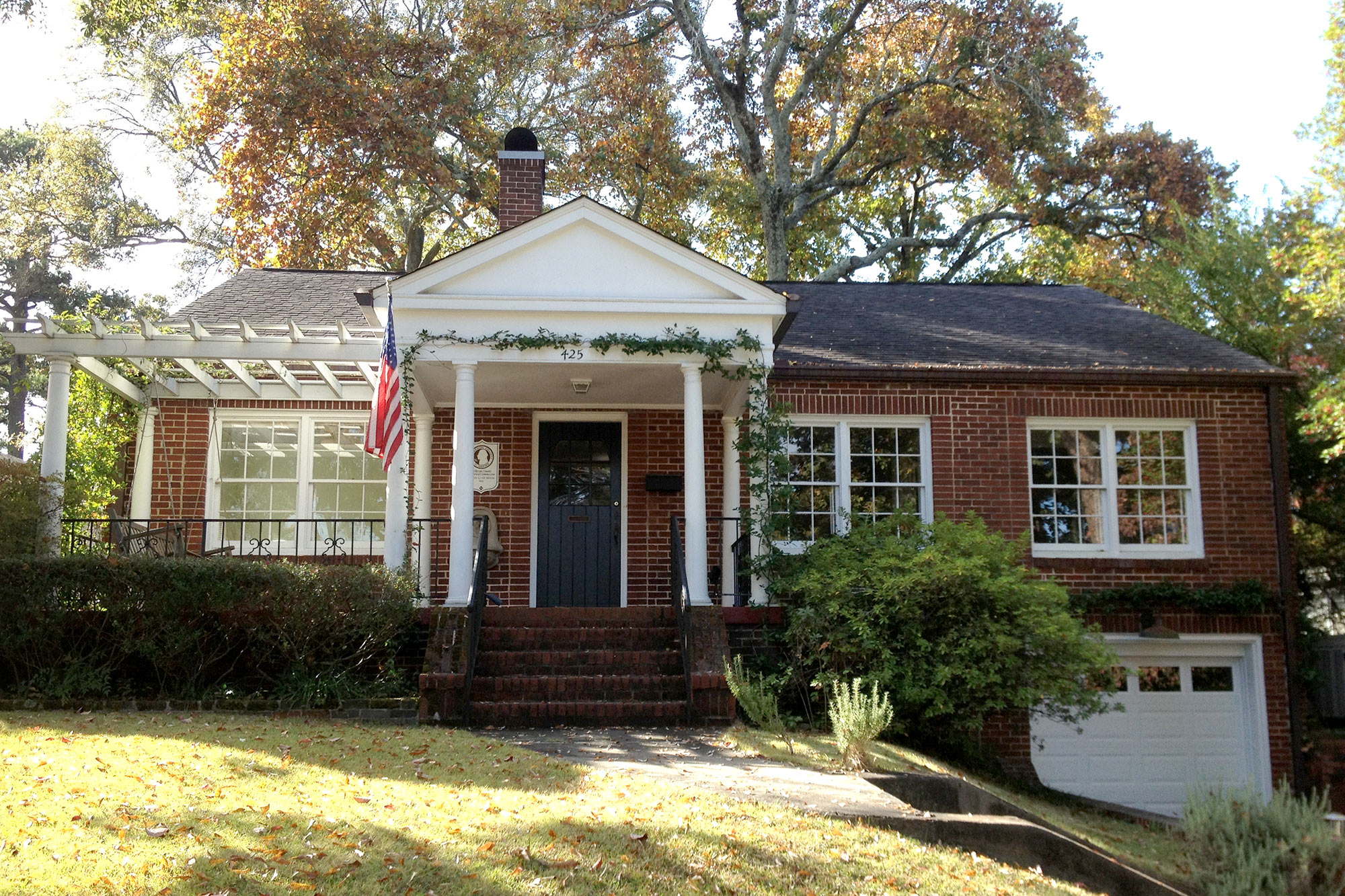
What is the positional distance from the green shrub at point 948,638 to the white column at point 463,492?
3.19m

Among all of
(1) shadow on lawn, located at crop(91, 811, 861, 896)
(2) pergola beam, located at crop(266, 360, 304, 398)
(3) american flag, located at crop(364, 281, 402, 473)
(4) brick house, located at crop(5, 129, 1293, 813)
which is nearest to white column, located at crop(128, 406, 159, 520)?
(4) brick house, located at crop(5, 129, 1293, 813)

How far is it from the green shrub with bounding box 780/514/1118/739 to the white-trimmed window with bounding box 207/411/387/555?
20.4 feet

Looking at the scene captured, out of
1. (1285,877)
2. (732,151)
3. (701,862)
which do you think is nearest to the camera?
(701,862)

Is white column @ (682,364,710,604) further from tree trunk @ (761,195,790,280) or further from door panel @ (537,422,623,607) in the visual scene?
tree trunk @ (761,195,790,280)

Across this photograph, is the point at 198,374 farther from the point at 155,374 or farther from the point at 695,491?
the point at 695,491

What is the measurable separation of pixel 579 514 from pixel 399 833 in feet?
26.4

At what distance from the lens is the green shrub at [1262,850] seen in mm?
6816

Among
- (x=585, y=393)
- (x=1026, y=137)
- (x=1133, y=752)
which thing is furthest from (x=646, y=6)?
(x=1133, y=752)

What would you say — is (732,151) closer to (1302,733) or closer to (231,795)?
(1302,733)

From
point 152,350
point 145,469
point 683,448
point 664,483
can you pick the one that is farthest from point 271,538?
point 683,448

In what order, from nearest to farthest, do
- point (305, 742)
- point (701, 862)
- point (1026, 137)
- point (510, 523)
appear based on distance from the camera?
1. point (701, 862)
2. point (305, 742)
3. point (510, 523)
4. point (1026, 137)

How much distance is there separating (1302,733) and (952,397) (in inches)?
213

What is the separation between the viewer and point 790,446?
42.3 ft

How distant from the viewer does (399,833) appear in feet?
17.8
